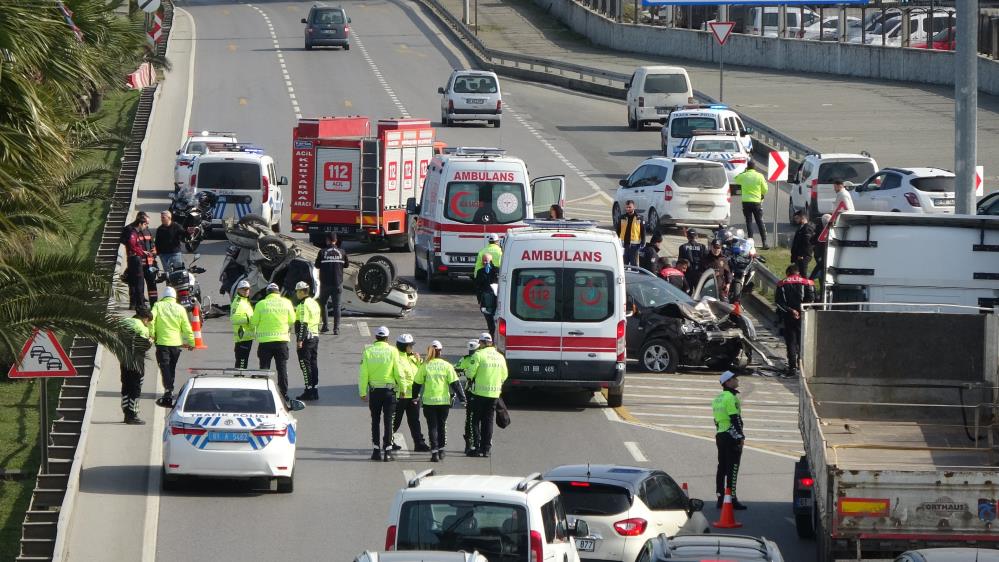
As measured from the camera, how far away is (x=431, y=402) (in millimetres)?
20594

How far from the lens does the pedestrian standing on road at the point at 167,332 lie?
22.4 m

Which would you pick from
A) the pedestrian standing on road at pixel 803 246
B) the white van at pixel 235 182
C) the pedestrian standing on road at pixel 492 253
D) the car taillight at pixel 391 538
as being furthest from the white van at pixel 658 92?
the car taillight at pixel 391 538

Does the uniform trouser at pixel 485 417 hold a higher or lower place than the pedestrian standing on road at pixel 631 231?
lower

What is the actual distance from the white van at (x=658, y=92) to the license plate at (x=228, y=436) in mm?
34778

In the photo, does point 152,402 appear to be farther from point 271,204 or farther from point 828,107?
point 828,107

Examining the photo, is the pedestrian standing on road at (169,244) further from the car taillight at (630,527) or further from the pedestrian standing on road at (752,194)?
the car taillight at (630,527)

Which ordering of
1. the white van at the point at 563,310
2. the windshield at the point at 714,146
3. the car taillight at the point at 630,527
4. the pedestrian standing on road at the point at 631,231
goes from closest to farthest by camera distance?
the car taillight at the point at 630,527 < the white van at the point at 563,310 < the pedestrian standing on road at the point at 631,231 < the windshield at the point at 714,146

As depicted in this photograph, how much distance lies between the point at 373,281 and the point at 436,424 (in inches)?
359

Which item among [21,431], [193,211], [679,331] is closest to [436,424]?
[21,431]

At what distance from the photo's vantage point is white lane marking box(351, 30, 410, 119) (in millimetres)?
55384

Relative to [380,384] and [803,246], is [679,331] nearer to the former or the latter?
[803,246]

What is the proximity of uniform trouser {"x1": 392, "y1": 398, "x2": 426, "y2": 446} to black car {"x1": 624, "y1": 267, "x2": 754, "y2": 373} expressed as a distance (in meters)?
5.94

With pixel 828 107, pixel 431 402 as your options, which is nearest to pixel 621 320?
pixel 431 402

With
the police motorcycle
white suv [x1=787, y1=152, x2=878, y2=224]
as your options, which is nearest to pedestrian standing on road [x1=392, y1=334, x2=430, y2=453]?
the police motorcycle
